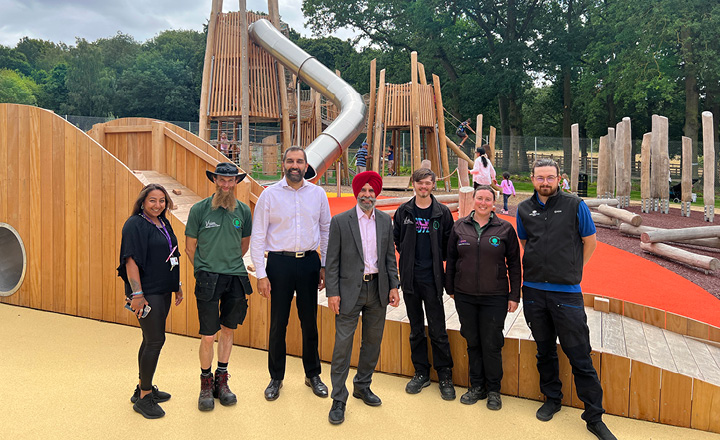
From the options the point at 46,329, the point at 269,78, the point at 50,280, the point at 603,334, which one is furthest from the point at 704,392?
the point at 269,78

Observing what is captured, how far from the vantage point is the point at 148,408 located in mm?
3273

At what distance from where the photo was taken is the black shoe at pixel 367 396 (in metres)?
3.46

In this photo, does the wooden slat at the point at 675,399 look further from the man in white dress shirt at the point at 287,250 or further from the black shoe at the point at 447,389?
the man in white dress shirt at the point at 287,250

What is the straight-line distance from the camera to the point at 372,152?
17781mm

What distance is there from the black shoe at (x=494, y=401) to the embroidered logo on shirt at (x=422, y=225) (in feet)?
3.97

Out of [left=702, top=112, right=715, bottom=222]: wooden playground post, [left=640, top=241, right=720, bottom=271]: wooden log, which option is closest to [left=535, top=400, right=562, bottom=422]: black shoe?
[left=640, top=241, right=720, bottom=271]: wooden log

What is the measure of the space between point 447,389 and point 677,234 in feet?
21.0

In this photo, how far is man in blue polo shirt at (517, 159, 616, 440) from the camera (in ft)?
10.6

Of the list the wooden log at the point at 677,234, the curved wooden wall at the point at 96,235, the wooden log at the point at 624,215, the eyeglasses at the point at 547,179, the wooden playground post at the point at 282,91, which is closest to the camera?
the eyeglasses at the point at 547,179

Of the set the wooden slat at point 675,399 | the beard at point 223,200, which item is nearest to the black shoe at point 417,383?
the wooden slat at point 675,399

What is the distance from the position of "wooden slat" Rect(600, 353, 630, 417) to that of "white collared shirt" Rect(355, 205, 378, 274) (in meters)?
1.67

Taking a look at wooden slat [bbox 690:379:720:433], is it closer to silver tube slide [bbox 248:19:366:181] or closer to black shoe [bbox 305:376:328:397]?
black shoe [bbox 305:376:328:397]

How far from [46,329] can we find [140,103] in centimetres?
4302

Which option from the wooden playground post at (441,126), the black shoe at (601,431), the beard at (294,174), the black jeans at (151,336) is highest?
the wooden playground post at (441,126)
